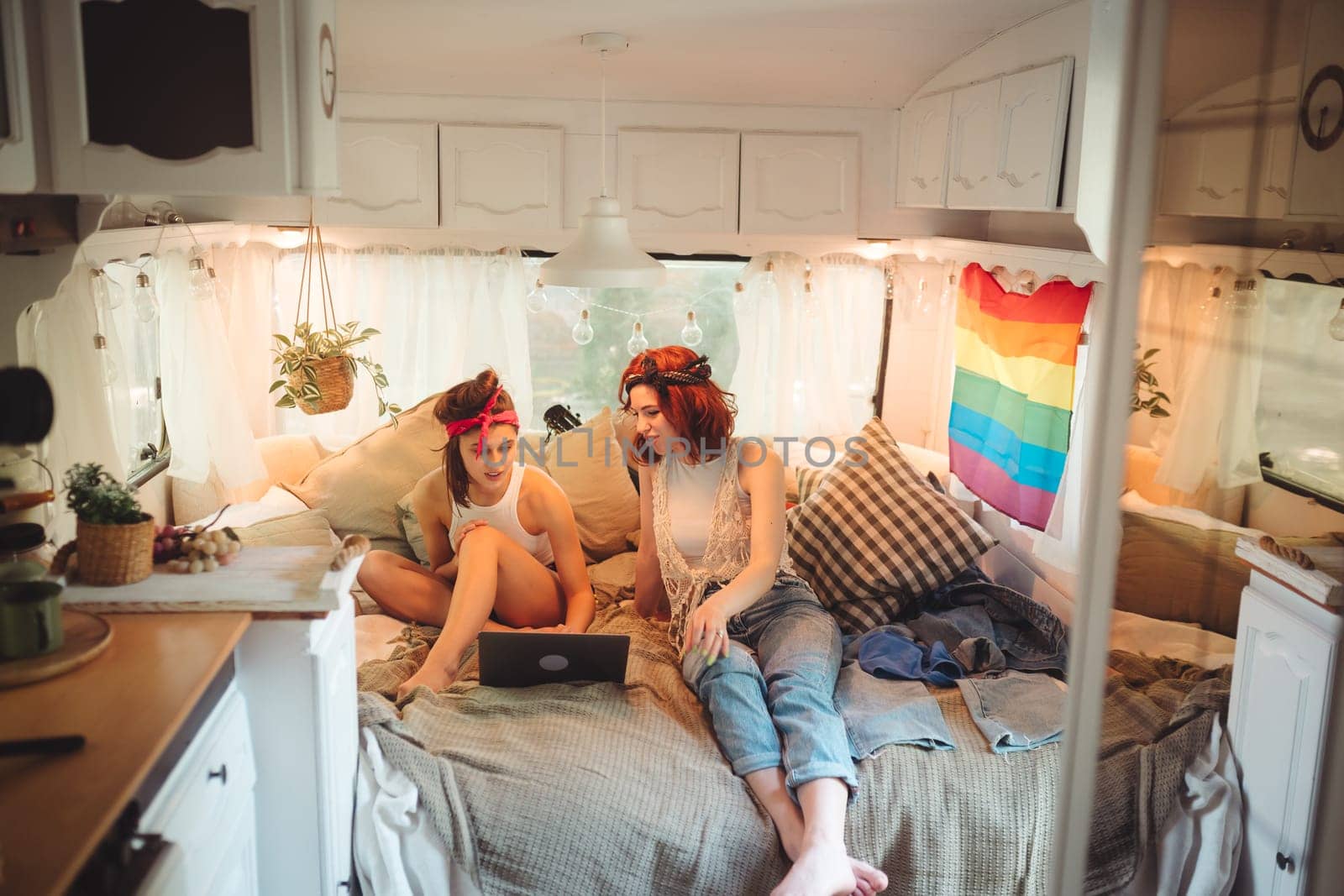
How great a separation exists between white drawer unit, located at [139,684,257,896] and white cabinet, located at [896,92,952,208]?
233 centimetres

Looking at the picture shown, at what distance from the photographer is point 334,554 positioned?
2064mm

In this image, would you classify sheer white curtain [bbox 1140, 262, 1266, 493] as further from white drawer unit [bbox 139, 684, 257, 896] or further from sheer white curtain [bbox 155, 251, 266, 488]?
sheer white curtain [bbox 155, 251, 266, 488]

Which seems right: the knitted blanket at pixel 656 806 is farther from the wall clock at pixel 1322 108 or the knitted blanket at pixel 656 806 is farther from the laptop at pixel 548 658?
the wall clock at pixel 1322 108

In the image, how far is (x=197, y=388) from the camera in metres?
3.18

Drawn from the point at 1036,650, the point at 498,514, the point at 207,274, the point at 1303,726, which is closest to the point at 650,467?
the point at 498,514

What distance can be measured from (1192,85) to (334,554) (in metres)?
1.67

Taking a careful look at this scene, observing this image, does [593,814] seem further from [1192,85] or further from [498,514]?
[1192,85]

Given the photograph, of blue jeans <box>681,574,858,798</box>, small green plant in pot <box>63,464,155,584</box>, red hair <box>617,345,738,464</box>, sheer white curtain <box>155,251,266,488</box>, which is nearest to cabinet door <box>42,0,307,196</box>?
small green plant in pot <box>63,464,155,584</box>

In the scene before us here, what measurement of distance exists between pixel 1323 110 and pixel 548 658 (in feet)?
6.23

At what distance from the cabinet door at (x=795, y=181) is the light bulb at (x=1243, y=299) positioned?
104 inches

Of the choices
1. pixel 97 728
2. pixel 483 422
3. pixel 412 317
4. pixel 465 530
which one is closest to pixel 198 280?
pixel 412 317

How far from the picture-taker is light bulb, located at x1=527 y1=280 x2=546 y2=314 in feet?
12.6

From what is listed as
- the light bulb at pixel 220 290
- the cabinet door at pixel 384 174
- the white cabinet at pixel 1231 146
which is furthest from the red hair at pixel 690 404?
the white cabinet at pixel 1231 146

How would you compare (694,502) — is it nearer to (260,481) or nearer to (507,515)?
(507,515)
